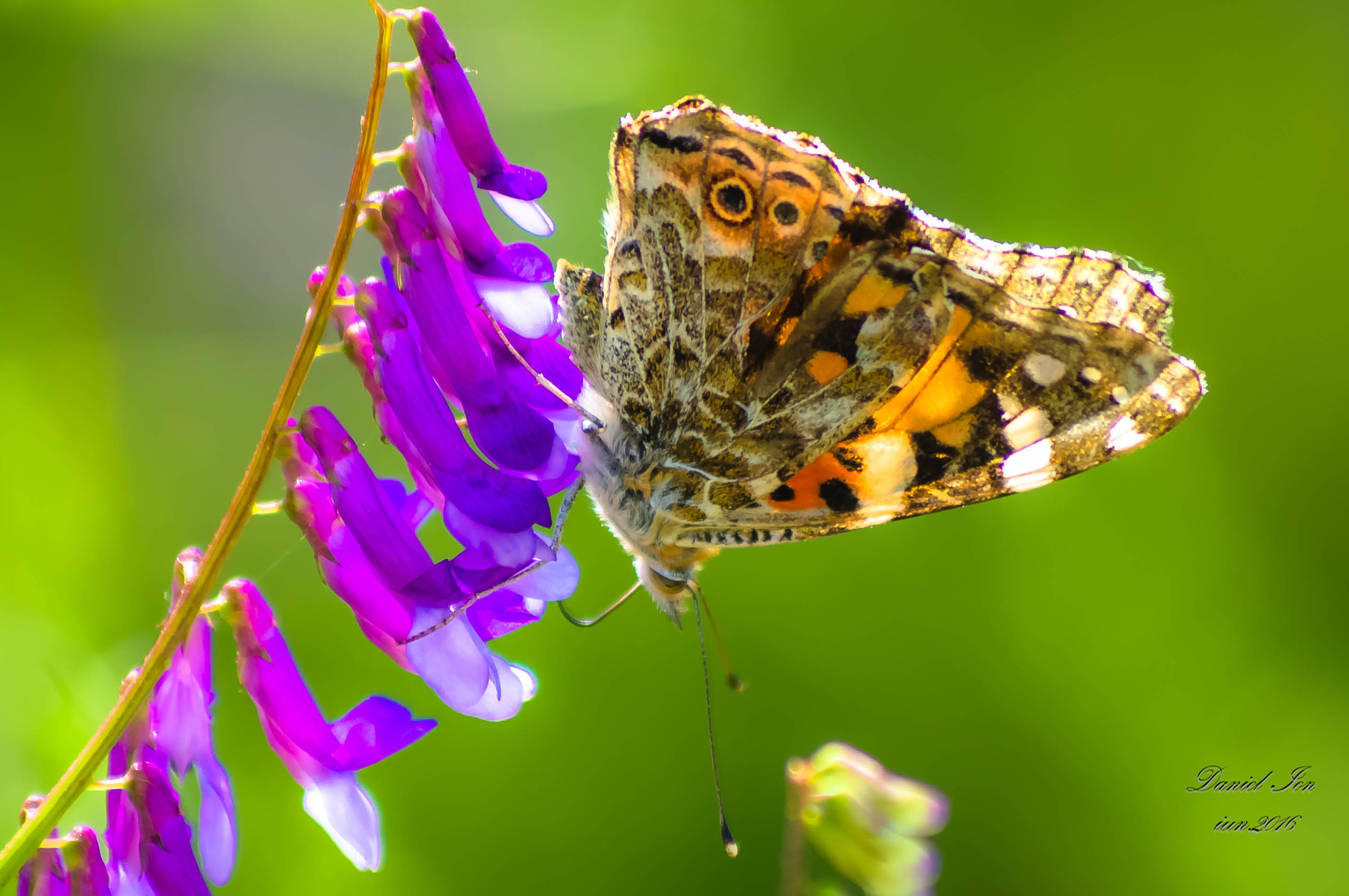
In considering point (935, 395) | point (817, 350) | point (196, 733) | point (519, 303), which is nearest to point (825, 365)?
point (817, 350)

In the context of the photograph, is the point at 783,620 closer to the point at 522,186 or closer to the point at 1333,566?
the point at 1333,566

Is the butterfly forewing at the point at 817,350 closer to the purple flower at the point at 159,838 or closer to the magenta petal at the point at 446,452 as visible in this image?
the magenta petal at the point at 446,452

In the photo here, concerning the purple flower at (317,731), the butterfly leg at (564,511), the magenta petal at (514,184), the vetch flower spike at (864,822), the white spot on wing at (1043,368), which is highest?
the magenta petal at (514,184)

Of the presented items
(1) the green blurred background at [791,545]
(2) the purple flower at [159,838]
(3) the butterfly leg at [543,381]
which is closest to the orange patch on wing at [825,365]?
(3) the butterfly leg at [543,381]

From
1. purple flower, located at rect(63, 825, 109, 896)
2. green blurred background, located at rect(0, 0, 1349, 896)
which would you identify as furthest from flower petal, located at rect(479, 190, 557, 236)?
green blurred background, located at rect(0, 0, 1349, 896)
